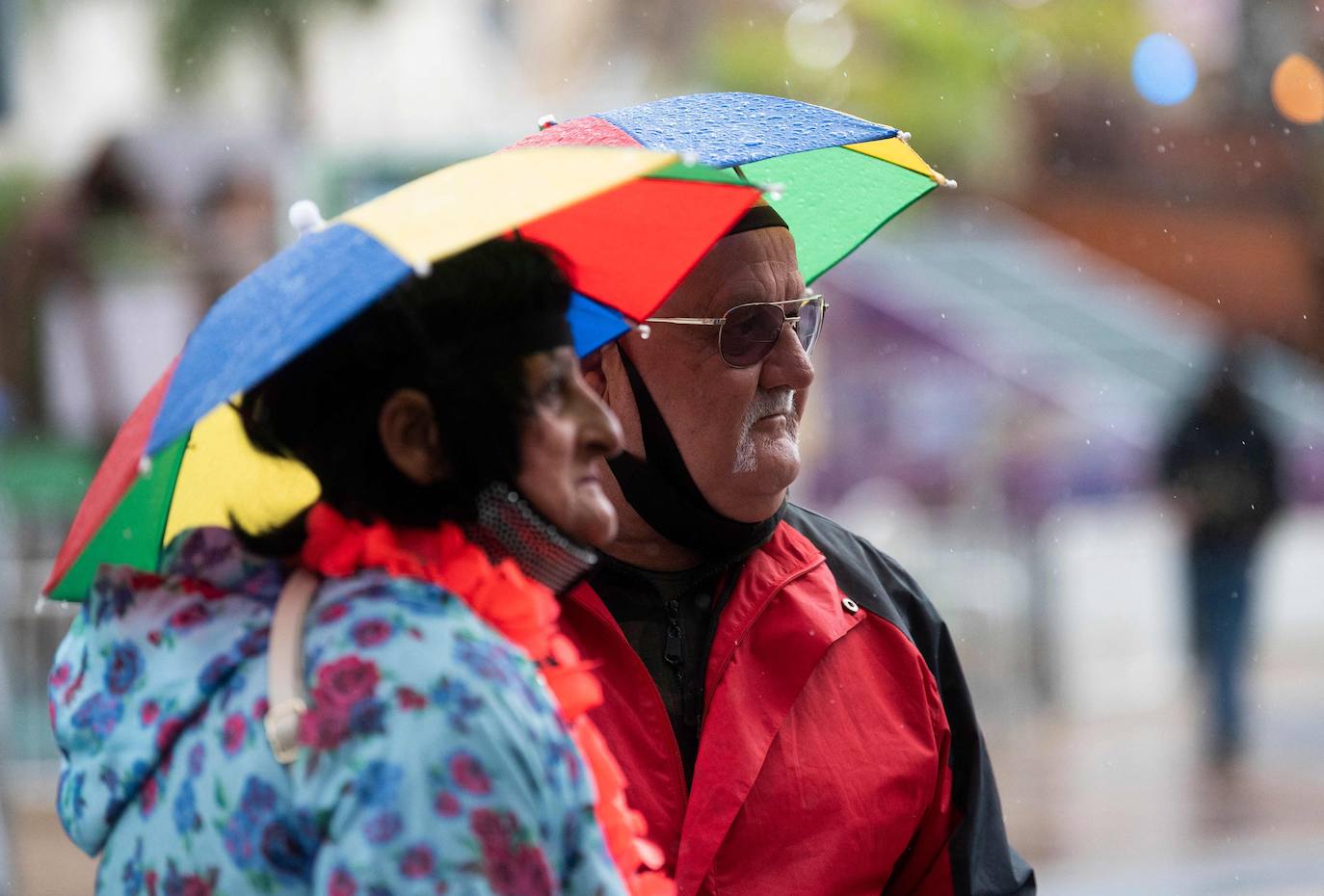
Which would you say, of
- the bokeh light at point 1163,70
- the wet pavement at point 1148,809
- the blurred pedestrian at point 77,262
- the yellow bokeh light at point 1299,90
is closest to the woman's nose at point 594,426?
the wet pavement at point 1148,809

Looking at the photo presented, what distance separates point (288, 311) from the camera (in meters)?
1.70

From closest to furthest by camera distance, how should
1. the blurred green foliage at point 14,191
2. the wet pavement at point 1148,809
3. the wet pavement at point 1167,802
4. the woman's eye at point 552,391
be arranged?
the woman's eye at point 552,391 → the wet pavement at point 1148,809 → the wet pavement at point 1167,802 → the blurred green foliage at point 14,191

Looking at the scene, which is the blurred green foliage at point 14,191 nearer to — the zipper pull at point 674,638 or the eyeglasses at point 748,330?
the eyeglasses at point 748,330

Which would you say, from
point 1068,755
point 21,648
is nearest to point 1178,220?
point 1068,755

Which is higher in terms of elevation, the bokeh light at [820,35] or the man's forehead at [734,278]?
the man's forehead at [734,278]

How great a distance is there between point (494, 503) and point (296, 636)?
0.89 ft

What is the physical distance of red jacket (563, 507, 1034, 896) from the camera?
2438mm

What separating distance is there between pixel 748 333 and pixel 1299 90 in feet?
57.9

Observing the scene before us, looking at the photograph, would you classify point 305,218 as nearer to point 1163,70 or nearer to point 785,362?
point 785,362

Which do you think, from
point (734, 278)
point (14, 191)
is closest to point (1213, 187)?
point (14, 191)

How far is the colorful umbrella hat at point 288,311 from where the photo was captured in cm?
164

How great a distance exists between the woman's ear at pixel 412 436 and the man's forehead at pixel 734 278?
1.02m

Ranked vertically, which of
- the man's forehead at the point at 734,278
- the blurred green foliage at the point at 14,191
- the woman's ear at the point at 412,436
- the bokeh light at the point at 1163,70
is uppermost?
the woman's ear at the point at 412,436

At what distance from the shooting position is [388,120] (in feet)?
51.9
